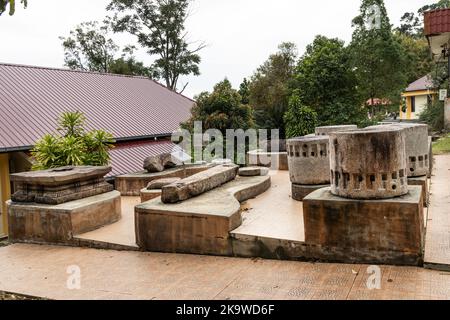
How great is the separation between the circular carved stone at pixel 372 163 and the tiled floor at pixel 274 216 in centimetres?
107

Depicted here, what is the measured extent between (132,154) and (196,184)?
7701mm

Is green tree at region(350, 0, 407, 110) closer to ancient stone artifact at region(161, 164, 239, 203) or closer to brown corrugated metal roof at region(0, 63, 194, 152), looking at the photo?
brown corrugated metal roof at region(0, 63, 194, 152)

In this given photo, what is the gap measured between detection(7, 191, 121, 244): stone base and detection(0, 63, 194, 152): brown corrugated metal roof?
175 inches

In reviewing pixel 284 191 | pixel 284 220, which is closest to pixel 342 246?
pixel 284 220

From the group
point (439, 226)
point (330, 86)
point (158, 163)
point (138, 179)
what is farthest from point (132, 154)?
point (439, 226)

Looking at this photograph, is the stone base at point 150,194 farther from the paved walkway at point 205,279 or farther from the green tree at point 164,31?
the green tree at point 164,31

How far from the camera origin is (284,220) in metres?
6.83

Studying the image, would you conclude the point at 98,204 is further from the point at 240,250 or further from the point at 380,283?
the point at 380,283

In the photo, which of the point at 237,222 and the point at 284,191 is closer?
the point at 237,222

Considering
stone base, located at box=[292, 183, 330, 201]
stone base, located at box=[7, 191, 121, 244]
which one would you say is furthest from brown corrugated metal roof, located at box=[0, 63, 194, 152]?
stone base, located at box=[292, 183, 330, 201]

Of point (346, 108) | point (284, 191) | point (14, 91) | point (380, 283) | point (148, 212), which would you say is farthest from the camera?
point (346, 108)

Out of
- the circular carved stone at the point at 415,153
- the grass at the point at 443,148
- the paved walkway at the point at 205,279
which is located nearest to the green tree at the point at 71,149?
the paved walkway at the point at 205,279

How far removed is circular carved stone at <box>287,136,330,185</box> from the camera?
27.4 feet
